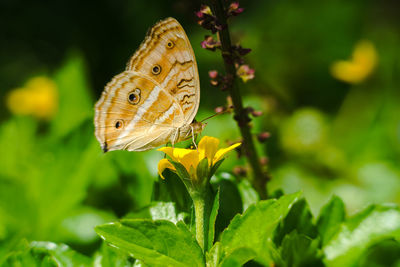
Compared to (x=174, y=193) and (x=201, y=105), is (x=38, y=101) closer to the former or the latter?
(x=201, y=105)

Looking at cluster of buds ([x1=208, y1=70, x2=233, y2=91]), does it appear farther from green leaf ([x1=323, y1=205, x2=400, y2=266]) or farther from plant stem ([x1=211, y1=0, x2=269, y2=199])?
green leaf ([x1=323, y1=205, x2=400, y2=266])

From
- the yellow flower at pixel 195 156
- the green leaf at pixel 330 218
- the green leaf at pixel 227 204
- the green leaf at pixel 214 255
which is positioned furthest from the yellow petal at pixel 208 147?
the green leaf at pixel 330 218

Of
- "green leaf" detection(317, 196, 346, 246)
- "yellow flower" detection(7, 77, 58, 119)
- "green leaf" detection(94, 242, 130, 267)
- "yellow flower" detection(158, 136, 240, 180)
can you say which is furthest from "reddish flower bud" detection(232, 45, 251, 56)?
"yellow flower" detection(7, 77, 58, 119)

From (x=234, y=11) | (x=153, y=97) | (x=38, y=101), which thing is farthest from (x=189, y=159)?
(x=38, y=101)

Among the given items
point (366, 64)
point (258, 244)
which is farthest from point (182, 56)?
point (366, 64)

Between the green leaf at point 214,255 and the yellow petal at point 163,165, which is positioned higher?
the yellow petal at point 163,165

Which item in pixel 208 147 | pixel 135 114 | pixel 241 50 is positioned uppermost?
pixel 241 50

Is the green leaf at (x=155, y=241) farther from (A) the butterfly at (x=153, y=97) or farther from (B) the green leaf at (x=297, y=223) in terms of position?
(A) the butterfly at (x=153, y=97)
